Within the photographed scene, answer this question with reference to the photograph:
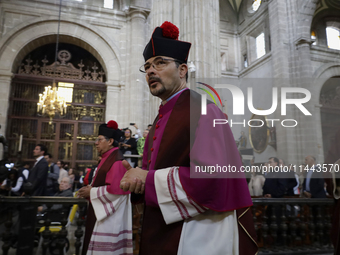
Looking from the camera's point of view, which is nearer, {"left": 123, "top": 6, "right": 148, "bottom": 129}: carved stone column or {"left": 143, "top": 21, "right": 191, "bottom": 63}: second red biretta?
{"left": 143, "top": 21, "right": 191, "bottom": 63}: second red biretta

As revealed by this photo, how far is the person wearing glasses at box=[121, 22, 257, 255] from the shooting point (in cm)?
125

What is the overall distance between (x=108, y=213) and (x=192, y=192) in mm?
1983

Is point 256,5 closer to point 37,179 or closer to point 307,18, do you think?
point 307,18

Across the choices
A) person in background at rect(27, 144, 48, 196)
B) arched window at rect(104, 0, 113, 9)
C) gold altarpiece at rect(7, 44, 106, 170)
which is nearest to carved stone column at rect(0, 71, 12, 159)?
gold altarpiece at rect(7, 44, 106, 170)

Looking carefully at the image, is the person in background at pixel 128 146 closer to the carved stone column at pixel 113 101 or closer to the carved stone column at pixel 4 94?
the carved stone column at pixel 113 101

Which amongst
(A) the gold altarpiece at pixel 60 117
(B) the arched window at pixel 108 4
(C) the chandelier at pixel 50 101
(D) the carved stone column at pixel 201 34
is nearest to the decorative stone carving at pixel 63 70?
(A) the gold altarpiece at pixel 60 117

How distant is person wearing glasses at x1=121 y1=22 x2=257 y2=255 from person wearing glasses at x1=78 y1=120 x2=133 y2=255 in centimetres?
162

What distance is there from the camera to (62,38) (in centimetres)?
1244

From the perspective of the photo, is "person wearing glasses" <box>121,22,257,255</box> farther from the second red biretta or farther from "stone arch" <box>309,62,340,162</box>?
"stone arch" <box>309,62,340,162</box>

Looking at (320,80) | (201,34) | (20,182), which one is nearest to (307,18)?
(320,80)

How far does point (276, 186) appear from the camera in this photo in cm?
526

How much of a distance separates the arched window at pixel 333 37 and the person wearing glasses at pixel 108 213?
18761mm

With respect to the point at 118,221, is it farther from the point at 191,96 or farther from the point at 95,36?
the point at 95,36

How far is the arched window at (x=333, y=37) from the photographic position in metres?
17.2
